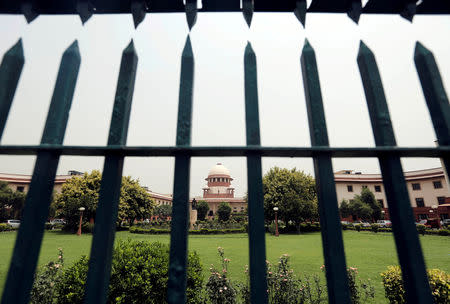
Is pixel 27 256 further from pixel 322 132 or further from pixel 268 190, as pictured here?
pixel 268 190

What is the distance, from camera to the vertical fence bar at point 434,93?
1.14 metres

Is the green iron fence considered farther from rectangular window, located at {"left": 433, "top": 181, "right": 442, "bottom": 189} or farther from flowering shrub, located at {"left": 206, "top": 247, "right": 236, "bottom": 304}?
rectangular window, located at {"left": 433, "top": 181, "right": 442, "bottom": 189}

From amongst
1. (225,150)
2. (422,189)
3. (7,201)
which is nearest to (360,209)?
(422,189)

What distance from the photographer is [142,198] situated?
30391 millimetres

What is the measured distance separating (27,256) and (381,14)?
236cm

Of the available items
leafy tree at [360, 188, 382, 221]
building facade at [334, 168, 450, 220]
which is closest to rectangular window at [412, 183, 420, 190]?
building facade at [334, 168, 450, 220]

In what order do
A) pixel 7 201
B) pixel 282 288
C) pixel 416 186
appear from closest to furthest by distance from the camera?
pixel 282 288 → pixel 7 201 → pixel 416 186

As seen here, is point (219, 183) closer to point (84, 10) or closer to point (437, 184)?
point (437, 184)

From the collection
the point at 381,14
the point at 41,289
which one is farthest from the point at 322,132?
the point at 41,289

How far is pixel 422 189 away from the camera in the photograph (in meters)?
35.3

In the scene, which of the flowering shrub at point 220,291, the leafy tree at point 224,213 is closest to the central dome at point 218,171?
the leafy tree at point 224,213

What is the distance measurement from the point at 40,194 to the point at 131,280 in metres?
3.23

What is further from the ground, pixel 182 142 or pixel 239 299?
pixel 182 142

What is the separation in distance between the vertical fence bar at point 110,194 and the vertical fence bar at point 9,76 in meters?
0.56
